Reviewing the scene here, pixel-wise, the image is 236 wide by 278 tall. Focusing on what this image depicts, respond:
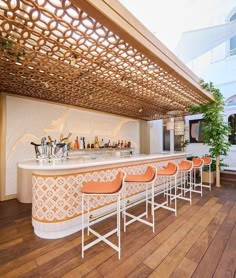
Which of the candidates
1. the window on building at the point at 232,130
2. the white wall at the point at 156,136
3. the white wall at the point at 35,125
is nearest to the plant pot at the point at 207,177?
the window on building at the point at 232,130

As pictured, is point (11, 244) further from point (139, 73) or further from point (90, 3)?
point (139, 73)

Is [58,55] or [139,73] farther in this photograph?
[139,73]

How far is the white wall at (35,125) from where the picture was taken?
364 cm

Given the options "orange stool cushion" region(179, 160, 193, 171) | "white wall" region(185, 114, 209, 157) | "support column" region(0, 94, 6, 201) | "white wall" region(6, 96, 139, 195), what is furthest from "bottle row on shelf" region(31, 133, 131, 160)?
"white wall" region(185, 114, 209, 157)

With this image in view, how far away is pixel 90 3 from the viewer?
1.33m

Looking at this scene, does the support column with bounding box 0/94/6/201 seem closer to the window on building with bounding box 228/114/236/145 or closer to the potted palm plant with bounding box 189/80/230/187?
the potted palm plant with bounding box 189/80/230/187

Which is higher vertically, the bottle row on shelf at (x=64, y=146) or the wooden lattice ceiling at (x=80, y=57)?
the wooden lattice ceiling at (x=80, y=57)

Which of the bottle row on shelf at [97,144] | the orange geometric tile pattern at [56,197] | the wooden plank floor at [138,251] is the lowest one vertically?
the wooden plank floor at [138,251]

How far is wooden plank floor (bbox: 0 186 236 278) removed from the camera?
5.06 feet

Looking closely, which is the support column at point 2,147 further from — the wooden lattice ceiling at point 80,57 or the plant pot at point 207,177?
the plant pot at point 207,177

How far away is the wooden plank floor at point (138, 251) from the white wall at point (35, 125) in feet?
4.69

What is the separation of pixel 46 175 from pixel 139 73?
84.5 inches

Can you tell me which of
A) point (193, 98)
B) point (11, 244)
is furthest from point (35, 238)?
point (193, 98)

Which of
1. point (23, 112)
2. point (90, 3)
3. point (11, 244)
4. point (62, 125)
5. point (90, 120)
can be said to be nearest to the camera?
point (90, 3)
